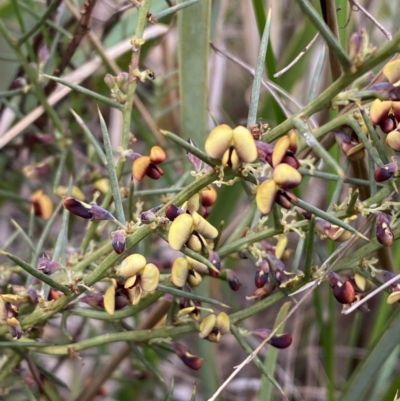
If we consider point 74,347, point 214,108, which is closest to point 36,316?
point 74,347

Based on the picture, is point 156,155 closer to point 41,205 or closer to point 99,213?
point 99,213

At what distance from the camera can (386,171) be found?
1.15ft

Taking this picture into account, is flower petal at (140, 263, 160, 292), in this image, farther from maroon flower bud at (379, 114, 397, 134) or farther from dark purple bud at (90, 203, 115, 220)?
maroon flower bud at (379, 114, 397, 134)

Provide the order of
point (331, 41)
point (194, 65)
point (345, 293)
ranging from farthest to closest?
1. point (194, 65)
2. point (345, 293)
3. point (331, 41)

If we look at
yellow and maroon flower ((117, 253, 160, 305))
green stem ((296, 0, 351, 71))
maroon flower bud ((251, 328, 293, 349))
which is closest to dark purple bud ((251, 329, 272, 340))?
maroon flower bud ((251, 328, 293, 349))

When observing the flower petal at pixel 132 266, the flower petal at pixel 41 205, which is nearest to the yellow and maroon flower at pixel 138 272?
the flower petal at pixel 132 266

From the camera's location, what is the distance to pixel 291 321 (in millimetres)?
1131

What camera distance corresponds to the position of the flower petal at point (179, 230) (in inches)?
12.8

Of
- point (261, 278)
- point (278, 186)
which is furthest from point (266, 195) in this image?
point (261, 278)

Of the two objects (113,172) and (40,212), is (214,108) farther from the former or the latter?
(113,172)

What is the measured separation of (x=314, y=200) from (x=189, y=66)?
24.5 inches

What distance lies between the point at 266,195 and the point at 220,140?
40mm

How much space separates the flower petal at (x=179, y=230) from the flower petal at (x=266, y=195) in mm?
50

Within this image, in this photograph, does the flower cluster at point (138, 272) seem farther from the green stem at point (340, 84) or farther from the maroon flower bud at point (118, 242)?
the green stem at point (340, 84)
